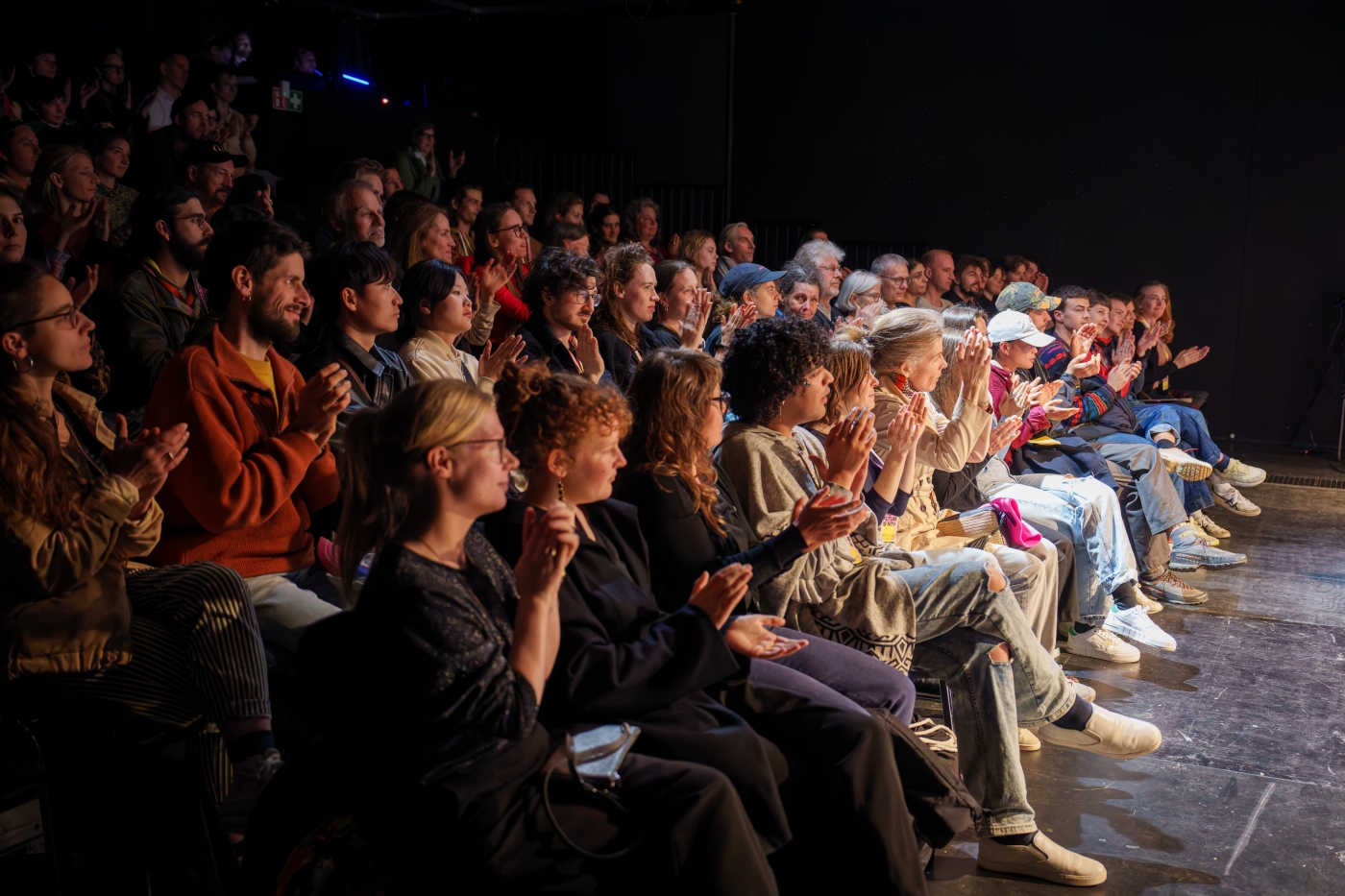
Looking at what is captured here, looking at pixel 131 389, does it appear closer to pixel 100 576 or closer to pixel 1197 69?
pixel 100 576

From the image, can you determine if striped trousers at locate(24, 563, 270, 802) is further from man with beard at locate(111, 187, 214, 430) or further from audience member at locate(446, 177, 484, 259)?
audience member at locate(446, 177, 484, 259)

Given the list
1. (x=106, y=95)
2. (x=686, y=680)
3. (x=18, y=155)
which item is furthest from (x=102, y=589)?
(x=106, y=95)

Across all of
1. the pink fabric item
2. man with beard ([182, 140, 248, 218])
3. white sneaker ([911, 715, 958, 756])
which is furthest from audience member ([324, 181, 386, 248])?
white sneaker ([911, 715, 958, 756])

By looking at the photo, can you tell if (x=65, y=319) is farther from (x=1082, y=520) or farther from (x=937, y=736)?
(x=1082, y=520)

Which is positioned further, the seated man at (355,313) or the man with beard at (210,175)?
the man with beard at (210,175)

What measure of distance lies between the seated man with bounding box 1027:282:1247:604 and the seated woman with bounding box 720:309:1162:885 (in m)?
2.20

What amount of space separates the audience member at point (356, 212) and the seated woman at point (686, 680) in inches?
99.3

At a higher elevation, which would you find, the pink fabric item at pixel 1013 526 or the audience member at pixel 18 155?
the audience member at pixel 18 155

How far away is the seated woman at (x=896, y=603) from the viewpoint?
2.54 metres

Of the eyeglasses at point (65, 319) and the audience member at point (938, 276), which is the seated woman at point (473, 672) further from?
the audience member at point (938, 276)

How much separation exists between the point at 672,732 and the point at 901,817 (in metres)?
0.46

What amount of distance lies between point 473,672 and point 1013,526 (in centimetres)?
232

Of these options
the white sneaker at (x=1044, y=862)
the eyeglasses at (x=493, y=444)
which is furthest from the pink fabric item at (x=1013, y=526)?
the eyeglasses at (x=493, y=444)

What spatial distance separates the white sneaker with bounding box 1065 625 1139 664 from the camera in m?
3.96
